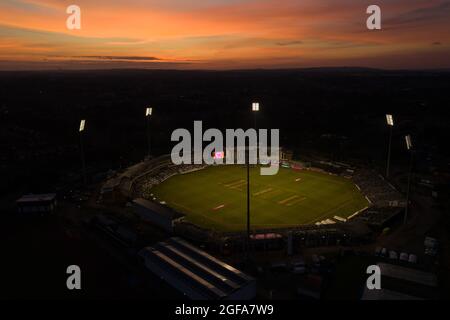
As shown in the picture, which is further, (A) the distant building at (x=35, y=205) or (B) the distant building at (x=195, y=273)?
(A) the distant building at (x=35, y=205)

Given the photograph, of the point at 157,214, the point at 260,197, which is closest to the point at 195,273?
the point at 157,214

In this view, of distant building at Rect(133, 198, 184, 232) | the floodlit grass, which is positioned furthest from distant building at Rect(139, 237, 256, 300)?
the floodlit grass

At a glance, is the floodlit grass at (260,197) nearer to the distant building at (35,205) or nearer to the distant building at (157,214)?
the distant building at (157,214)

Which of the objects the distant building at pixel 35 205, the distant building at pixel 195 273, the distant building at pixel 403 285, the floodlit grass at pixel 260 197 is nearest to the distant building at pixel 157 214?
the floodlit grass at pixel 260 197

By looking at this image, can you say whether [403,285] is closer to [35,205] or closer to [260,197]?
[260,197]

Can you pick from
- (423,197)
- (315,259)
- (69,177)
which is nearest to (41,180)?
(69,177)

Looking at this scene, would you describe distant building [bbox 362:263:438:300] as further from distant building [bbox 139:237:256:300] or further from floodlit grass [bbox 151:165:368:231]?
floodlit grass [bbox 151:165:368:231]

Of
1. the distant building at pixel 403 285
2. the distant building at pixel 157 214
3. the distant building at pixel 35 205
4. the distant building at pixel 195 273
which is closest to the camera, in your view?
the distant building at pixel 195 273
